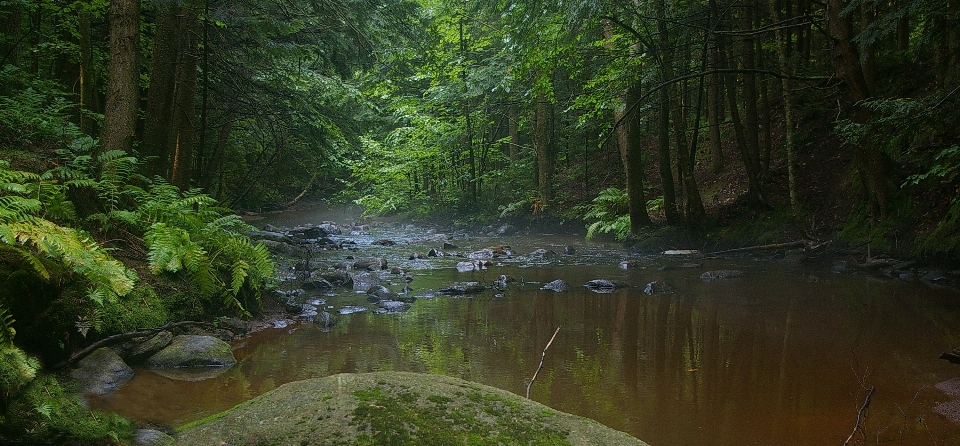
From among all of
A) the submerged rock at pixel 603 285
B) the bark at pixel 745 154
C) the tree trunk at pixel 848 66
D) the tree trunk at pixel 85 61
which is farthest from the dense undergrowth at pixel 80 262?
the bark at pixel 745 154

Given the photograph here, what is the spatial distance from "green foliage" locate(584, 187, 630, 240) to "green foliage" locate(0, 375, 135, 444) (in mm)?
14900

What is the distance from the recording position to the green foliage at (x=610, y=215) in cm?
1689

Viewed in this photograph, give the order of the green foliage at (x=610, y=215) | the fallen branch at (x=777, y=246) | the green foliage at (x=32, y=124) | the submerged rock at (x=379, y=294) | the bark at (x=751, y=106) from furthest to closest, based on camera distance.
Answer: the green foliage at (x=610, y=215) < the bark at (x=751, y=106) < the fallen branch at (x=777, y=246) < the submerged rock at (x=379, y=294) < the green foliage at (x=32, y=124)

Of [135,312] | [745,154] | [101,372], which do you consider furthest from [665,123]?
[101,372]

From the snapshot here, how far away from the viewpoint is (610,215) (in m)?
18.5

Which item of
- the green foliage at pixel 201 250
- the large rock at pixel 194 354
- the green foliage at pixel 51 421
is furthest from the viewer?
the green foliage at pixel 201 250

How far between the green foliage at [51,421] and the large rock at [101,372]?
1992 mm

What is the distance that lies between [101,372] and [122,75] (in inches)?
148

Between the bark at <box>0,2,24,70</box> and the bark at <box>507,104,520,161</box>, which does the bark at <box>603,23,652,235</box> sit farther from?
the bark at <box>0,2,24,70</box>

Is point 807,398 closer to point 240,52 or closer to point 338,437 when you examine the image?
point 338,437

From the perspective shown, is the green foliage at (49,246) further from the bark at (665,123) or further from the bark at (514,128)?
the bark at (514,128)

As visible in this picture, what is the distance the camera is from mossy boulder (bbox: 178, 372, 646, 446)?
7.47ft

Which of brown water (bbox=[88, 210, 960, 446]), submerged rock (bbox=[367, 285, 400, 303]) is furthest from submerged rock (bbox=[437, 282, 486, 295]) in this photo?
submerged rock (bbox=[367, 285, 400, 303])

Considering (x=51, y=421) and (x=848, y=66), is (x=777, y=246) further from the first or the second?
(x=51, y=421)
